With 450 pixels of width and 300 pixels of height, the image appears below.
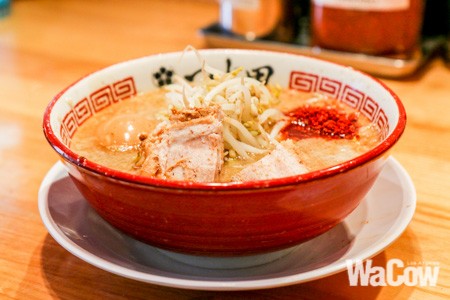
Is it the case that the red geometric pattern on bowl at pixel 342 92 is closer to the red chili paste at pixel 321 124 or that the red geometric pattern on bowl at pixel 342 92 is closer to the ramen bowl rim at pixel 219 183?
the red chili paste at pixel 321 124

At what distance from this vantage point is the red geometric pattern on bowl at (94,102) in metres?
1.09

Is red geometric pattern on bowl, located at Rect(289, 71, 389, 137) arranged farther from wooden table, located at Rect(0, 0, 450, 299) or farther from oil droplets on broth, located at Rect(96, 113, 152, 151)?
oil droplets on broth, located at Rect(96, 113, 152, 151)

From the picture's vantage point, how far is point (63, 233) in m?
0.95

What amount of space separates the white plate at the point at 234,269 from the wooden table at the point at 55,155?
43 mm

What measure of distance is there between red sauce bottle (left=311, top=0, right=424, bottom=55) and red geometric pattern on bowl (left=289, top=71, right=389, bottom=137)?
2.34 feet

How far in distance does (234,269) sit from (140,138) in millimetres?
321

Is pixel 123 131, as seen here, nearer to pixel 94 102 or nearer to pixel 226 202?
pixel 94 102

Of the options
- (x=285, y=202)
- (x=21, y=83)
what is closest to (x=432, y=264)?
(x=285, y=202)

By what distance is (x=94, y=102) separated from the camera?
3.95 ft

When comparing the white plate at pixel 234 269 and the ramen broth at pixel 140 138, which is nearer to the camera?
the white plate at pixel 234 269

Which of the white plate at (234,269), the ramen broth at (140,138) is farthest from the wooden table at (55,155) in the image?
the ramen broth at (140,138)

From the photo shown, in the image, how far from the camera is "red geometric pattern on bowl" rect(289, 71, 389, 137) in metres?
1.11

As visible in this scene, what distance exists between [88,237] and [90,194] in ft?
0.38

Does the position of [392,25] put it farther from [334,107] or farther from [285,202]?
[285,202]
